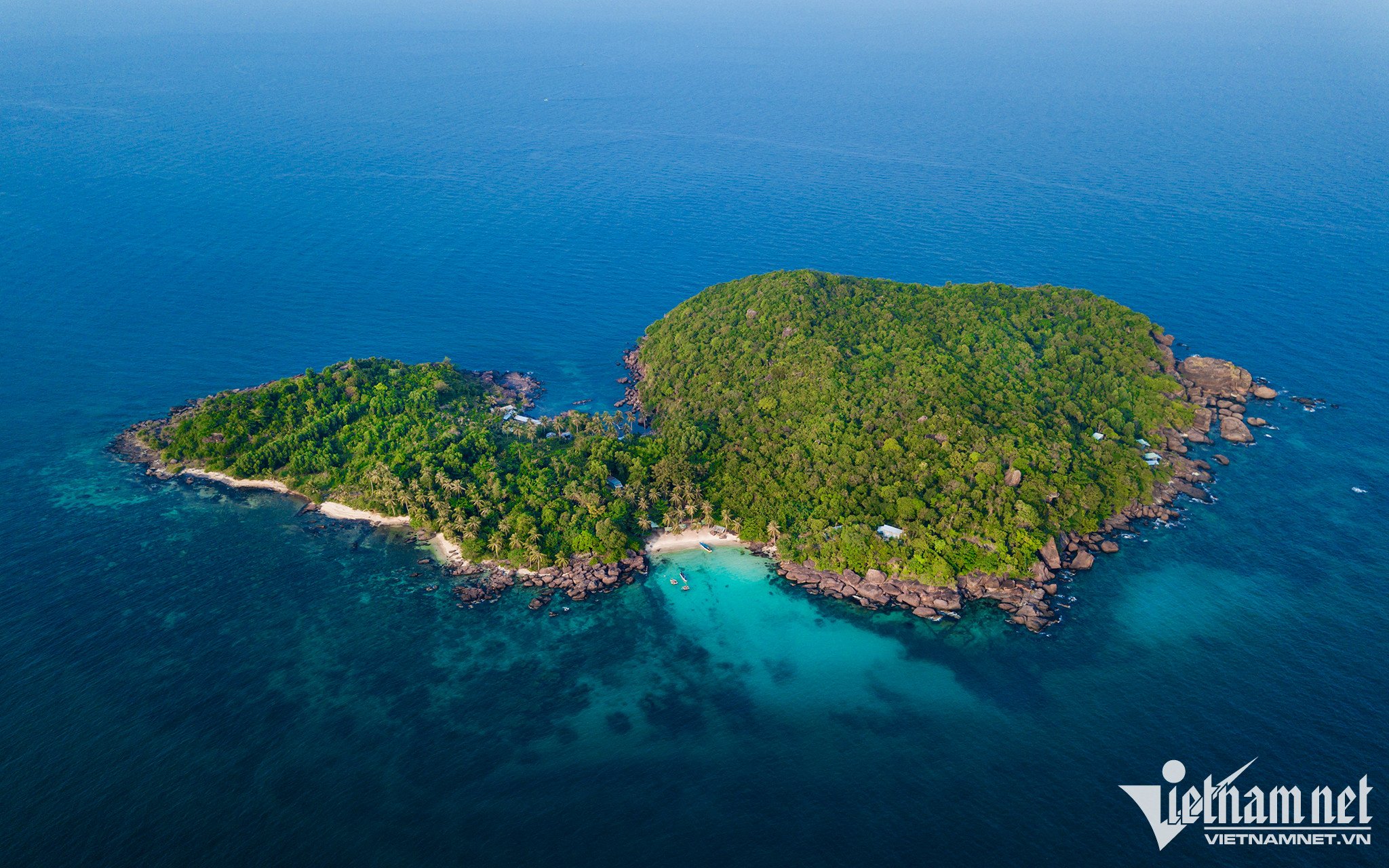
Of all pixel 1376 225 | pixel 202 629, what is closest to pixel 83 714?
pixel 202 629

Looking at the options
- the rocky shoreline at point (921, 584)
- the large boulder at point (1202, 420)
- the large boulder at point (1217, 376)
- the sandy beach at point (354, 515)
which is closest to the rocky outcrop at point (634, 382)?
the rocky shoreline at point (921, 584)

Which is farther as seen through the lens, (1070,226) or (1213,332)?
(1070,226)

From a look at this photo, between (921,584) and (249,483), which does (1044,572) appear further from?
(249,483)

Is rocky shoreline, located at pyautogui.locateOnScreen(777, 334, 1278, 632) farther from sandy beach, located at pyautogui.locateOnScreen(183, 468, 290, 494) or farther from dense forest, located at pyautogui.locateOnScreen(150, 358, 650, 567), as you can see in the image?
sandy beach, located at pyautogui.locateOnScreen(183, 468, 290, 494)

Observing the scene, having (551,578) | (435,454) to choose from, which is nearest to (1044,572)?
(551,578)

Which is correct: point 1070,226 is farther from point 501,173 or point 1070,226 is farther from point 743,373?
point 501,173

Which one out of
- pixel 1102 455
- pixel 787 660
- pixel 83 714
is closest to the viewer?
pixel 83 714
